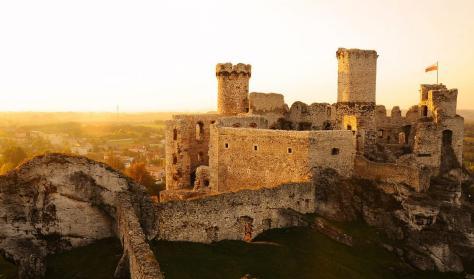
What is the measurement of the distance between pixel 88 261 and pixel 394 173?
68.9 feet

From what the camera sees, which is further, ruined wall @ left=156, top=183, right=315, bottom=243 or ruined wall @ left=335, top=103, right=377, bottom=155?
ruined wall @ left=335, top=103, right=377, bottom=155

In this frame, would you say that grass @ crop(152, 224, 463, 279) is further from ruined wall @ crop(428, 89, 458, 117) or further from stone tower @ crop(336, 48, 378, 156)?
ruined wall @ crop(428, 89, 458, 117)

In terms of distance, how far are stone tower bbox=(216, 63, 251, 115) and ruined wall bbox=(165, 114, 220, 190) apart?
2992mm

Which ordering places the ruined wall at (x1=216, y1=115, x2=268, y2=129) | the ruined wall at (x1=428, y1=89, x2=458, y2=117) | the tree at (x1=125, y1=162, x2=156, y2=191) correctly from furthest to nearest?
the tree at (x1=125, y1=162, x2=156, y2=191) → the ruined wall at (x1=428, y1=89, x2=458, y2=117) → the ruined wall at (x1=216, y1=115, x2=268, y2=129)

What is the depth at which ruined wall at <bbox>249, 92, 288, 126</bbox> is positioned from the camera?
40250 mm

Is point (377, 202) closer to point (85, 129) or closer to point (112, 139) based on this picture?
point (112, 139)

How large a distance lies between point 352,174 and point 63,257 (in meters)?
20.0

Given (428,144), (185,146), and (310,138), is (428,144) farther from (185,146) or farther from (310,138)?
(185,146)

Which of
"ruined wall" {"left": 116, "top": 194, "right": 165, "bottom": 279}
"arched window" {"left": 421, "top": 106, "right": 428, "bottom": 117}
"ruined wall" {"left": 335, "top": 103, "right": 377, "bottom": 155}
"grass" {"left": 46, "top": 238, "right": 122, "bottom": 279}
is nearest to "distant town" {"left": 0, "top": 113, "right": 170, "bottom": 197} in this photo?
"ruined wall" {"left": 335, "top": 103, "right": 377, "bottom": 155}

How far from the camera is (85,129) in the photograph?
600ft

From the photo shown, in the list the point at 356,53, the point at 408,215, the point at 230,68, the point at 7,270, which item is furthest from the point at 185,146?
the point at 7,270

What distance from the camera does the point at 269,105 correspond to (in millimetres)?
40812

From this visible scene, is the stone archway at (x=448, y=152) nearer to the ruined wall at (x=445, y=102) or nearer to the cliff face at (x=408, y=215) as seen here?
the ruined wall at (x=445, y=102)

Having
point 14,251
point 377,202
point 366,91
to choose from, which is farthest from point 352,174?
point 14,251
